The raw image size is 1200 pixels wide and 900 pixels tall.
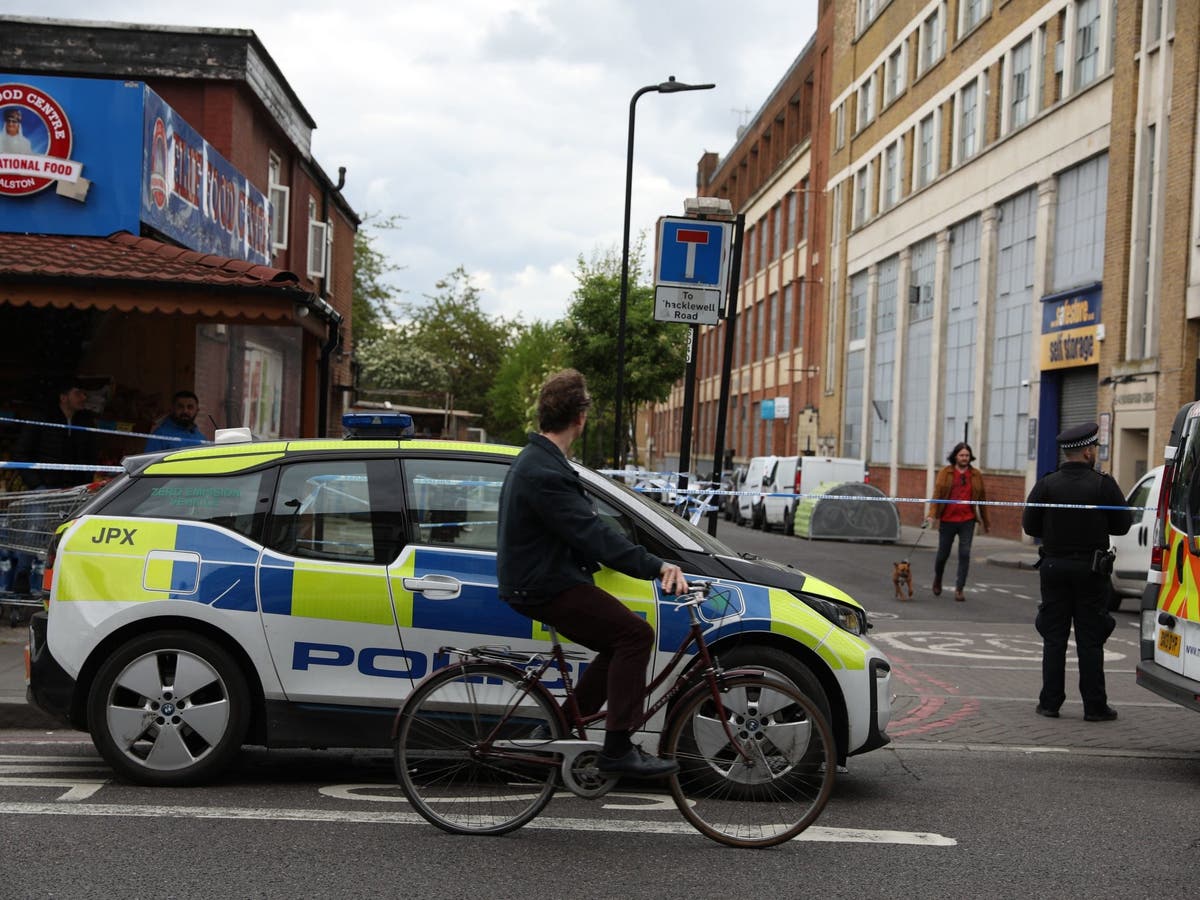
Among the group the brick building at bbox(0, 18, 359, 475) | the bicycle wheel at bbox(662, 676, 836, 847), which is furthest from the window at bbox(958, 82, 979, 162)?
the bicycle wheel at bbox(662, 676, 836, 847)

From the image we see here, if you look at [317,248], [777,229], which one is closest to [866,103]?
[777,229]

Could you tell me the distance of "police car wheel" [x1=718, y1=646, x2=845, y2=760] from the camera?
20.7 ft

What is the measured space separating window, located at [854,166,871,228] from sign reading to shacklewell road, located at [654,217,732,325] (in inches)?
1492

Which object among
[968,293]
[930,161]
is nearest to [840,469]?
[968,293]

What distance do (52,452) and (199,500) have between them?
6.42m

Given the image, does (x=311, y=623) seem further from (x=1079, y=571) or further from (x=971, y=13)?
(x=971, y=13)

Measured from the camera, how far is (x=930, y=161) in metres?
40.8

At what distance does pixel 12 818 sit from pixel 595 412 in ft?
182

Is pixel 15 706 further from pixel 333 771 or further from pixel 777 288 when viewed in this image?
pixel 777 288

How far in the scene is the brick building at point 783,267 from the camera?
54438mm

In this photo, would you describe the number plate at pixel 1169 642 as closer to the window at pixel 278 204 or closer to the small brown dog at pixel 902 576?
the small brown dog at pixel 902 576

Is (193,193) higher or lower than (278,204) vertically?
lower

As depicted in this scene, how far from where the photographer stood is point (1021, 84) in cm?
3347

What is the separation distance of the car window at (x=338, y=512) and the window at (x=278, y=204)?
17.5m
